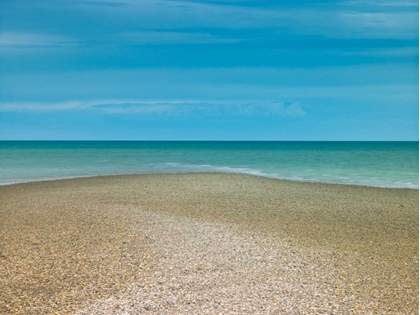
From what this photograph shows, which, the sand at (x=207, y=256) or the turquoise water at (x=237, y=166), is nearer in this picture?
the sand at (x=207, y=256)

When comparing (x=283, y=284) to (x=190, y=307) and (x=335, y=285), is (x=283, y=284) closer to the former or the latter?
(x=335, y=285)

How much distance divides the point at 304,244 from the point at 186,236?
239 cm

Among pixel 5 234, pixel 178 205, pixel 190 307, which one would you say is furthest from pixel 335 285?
pixel 178 205

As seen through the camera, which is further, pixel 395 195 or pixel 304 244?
pixel 395 195

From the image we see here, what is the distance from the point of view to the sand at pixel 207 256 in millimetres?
6914

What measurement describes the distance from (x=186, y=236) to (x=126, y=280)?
3.22m

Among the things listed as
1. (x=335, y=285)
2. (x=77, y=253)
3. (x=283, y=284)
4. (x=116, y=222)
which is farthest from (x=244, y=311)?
(x=116, y=222)

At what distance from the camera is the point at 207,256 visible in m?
9.16

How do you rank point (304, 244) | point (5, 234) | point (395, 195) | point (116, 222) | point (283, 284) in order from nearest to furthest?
point (283, 284)
point (304, 244)
point (5, 234)
point (116, 222)
point (395, 195)

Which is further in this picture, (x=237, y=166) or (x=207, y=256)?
(x=237, y=166)

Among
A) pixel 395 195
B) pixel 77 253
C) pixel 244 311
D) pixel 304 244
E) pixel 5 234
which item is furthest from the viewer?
pixel 395 195

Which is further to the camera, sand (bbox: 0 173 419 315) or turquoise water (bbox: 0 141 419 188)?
turquoise water (bbox: 0 141 419 188)

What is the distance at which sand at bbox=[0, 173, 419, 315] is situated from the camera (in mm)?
6914

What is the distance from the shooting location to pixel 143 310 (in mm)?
6559
